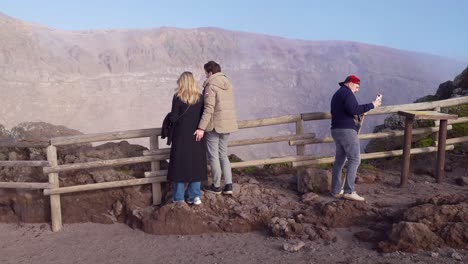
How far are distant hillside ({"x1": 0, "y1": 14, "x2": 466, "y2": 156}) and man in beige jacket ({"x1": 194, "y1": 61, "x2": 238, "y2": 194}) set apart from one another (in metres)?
42.1

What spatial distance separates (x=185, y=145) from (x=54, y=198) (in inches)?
81.4

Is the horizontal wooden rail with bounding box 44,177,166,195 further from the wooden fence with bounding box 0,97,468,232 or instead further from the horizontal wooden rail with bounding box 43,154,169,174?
the horizontal wooden rail with bounding box 43,154,169,174

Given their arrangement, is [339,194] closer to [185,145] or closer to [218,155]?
[218,155]

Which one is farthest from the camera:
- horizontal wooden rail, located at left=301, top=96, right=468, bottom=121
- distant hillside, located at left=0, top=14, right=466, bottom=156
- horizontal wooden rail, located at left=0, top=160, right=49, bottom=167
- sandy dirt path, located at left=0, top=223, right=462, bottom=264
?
distant hillside, located at left=0, top=14, right=466, bottom=156

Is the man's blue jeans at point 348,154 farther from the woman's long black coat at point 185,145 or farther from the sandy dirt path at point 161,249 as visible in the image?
the woman's long black coat at point 185,145

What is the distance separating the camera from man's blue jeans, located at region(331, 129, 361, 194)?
18.4 feet

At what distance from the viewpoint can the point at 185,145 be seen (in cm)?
578

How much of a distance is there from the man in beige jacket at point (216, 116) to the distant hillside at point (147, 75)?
42.1 meters

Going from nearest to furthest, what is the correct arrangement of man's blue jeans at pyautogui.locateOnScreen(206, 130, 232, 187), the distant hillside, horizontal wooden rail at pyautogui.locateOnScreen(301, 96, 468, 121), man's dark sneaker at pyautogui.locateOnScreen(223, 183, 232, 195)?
man's blue jeans at pyautogui.locateOnScreen(206, 130, 232, 187)
man's dark sneaker at pyautogui.locateOnScreen(223, 183, 232, 195)
horizontal wooden rail at pyautogui.locateOnScreen(301, 96, 468, 121)
the distant hillside

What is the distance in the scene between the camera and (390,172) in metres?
7.13

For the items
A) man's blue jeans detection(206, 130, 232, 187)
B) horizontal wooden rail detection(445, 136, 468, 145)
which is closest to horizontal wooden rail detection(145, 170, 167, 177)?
man's blue jeans detection(206, 130, 232, 187)

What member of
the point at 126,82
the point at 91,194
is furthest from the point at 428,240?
the point at 126,82

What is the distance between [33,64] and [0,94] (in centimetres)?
776

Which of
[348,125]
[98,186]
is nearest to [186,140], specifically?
[98,186]
